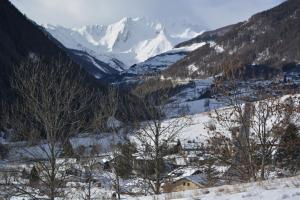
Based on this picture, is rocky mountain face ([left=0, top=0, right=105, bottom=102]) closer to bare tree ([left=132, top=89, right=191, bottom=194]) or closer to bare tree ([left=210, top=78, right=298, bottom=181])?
bare tree ([left=132, top=89, right=191, bottom=194])

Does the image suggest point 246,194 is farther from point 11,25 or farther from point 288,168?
point 11,25

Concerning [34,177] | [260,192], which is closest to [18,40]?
[34,177]

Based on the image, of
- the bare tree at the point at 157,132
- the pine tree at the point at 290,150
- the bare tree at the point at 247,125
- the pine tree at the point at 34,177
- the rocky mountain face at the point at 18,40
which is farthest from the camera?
the rocky mountain face at the point at 18,40

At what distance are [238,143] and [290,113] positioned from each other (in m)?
2.96

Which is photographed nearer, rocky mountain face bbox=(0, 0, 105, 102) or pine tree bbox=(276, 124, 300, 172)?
pine tree bbox=(276, 124, 300, 172)

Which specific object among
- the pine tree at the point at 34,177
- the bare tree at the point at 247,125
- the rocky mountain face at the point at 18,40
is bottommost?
the pine tree at the point at 34,177

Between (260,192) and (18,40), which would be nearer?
(260,192)

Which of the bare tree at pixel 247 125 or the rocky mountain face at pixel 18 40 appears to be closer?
the bare tree at pixel 247 125

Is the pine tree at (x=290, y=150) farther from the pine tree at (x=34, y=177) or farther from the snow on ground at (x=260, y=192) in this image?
the pine tree at (x=34, y=177)

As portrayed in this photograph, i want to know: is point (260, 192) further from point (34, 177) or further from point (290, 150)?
point (34, 177)

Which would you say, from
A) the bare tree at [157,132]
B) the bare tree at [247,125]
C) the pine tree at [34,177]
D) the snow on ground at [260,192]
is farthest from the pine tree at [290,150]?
the pine tree at [34,177]

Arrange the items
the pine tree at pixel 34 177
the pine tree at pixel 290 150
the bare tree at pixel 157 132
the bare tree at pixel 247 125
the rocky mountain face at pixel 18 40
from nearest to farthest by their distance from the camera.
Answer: the pine tree at pixel 290 150, the bare tree at pixel 247 125, the pine tree at pixel 34 177, the bare tree at pixel 157 132, the rocky mountain face at pixel 18 40

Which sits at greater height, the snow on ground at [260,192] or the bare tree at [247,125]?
the bare tree at [247,125]

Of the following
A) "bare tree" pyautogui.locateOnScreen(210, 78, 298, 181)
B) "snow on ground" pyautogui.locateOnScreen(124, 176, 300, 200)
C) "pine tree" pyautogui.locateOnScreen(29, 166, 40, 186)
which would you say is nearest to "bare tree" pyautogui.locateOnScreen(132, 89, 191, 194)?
"bare tree" pyautogui.locateOnScreen(210, 78, 298, 181)
